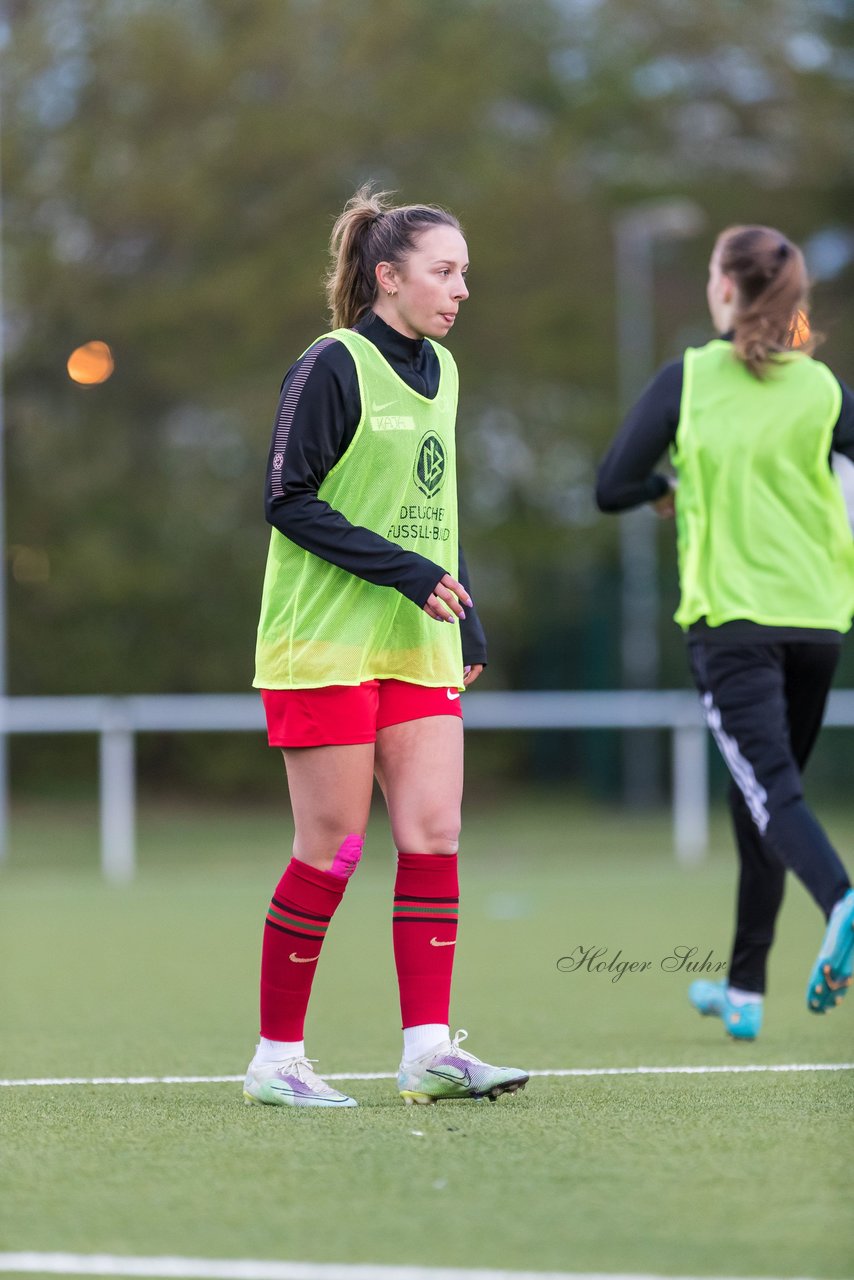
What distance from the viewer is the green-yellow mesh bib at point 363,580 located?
3.84 metres

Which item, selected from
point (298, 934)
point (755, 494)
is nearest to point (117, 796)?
point (755, 494)

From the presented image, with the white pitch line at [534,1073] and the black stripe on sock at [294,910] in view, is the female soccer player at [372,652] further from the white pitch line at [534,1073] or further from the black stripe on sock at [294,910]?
the white pitch line at [534,1073]

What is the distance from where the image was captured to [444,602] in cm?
371

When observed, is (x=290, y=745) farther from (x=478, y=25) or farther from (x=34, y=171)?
(x=478, y=25)

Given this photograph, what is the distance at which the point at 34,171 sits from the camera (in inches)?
781

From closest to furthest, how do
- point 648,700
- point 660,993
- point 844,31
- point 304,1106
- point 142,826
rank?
1. point 304,1106
2. point 660,993
3. point 648,700
4. point 142,826
5. point 844,31

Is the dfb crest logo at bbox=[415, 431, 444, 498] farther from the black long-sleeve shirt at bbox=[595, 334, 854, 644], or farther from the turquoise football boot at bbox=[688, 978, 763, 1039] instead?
the turquoise football boot at bbox=[688, 978, 763, 1039]

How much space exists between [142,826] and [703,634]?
1362 cm

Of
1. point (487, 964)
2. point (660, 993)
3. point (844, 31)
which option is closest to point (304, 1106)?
point (660, 993)

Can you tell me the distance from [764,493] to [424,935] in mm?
1455

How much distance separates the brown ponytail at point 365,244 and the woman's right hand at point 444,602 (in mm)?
698

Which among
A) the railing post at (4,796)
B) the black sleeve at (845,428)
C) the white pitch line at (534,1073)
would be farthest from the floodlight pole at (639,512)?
the white pitch line at (534,1073)

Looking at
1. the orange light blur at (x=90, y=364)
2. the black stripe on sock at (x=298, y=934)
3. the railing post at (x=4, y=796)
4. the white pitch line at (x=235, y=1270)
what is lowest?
the railing post at (x=4, y=796)

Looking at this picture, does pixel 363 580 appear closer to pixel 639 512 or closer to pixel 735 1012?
pixel 735 1012
